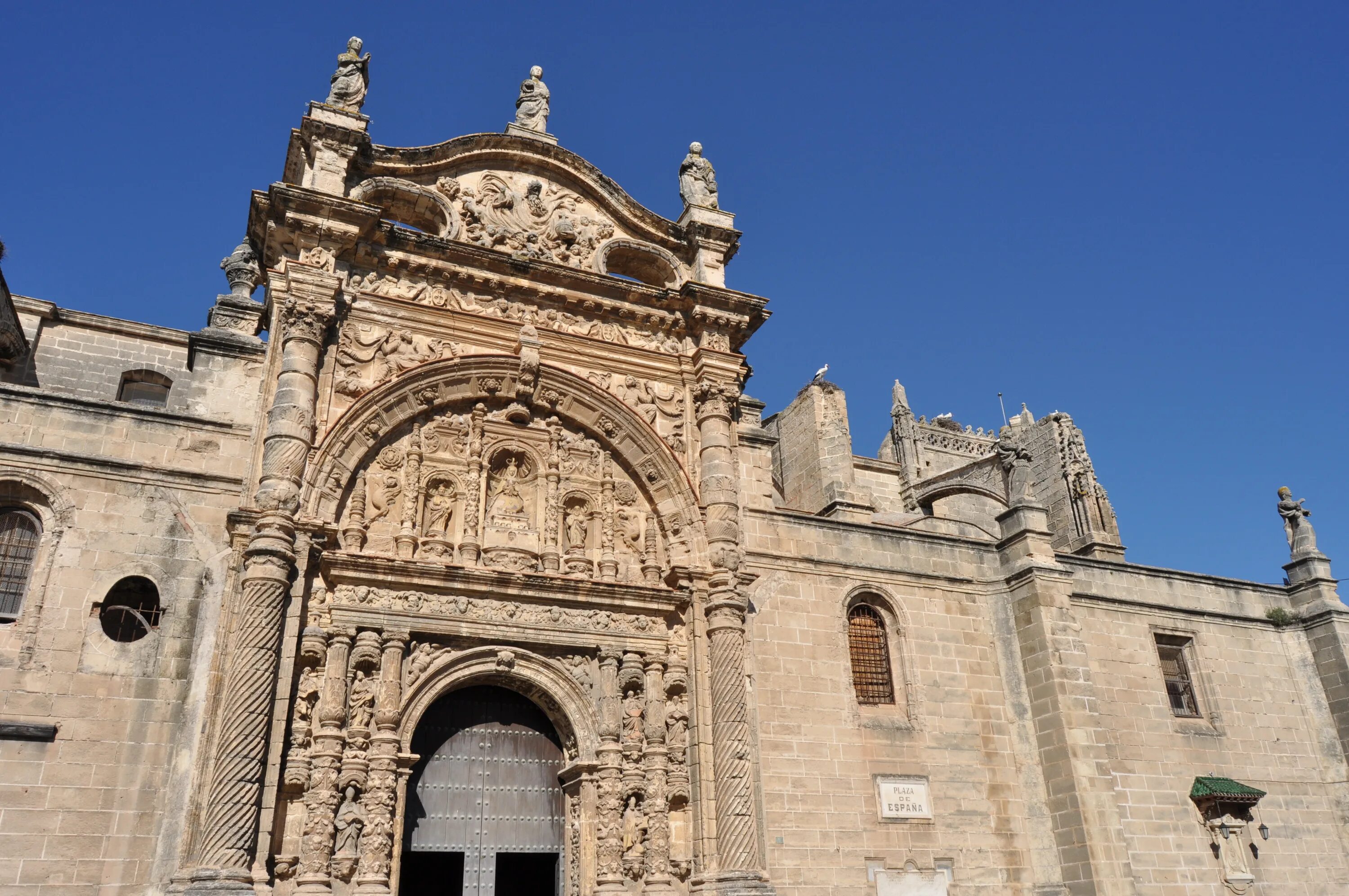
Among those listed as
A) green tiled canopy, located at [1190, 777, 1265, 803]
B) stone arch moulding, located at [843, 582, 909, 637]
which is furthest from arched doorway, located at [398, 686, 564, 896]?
green tiled canopy, located at [1190, 777, 1265, 803]

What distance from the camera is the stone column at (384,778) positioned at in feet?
35.1

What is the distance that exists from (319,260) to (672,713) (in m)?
7.34

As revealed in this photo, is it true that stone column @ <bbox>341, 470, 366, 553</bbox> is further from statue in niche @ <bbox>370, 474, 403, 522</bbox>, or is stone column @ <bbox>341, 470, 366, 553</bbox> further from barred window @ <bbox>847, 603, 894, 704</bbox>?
barred window @ <bbox>847, 603, 894, 704</bbox>

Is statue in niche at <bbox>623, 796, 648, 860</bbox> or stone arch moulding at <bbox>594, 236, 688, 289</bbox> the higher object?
stone arch moulding at <bbox>594, 236, 688, 289</bbox>

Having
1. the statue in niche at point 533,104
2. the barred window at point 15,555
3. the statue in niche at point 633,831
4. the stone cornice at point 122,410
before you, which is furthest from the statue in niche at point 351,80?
the statue in niche at point 633,831

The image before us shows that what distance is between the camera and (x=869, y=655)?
14938 millimetres

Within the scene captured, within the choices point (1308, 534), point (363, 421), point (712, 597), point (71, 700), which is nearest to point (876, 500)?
point (1308, 534)

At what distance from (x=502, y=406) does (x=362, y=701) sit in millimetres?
4472

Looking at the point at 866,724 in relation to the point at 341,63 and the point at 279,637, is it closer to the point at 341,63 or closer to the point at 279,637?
the point at 279,637

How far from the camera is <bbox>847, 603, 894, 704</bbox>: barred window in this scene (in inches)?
576

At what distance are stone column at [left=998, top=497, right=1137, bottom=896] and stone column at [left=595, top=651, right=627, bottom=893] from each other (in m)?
6.38

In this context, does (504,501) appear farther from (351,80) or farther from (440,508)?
(351,80)

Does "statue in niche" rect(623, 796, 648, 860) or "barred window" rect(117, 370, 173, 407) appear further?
"barred window" rect(117, 370, 173, 407)

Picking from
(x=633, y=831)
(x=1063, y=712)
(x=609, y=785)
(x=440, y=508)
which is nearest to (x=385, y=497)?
(x=440, y=508)
